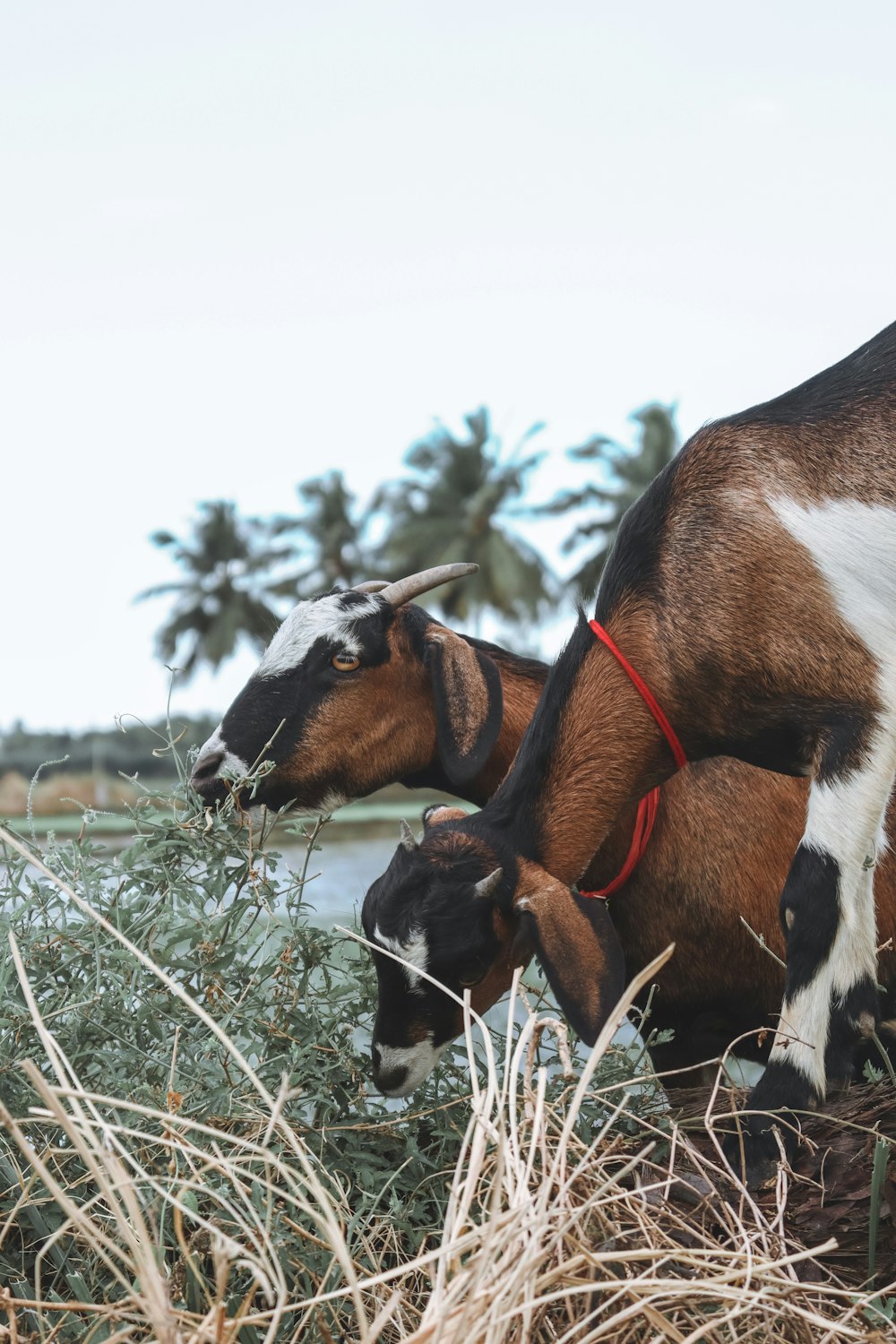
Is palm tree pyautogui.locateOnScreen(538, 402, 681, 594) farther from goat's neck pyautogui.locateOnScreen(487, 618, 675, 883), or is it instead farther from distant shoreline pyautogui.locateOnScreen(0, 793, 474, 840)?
goat's neck pyautogui.locateOnScreen(487, 618, 675, 883)

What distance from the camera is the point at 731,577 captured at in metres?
2.96

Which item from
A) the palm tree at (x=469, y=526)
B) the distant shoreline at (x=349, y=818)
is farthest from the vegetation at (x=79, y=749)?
the palm tree at (x=469, y=526)

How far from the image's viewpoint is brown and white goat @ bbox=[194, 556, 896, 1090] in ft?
11.8

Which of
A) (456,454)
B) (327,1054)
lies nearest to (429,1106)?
(327,1054)

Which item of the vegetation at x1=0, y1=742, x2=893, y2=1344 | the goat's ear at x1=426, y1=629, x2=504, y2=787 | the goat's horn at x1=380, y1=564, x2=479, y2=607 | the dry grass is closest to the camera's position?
the dry grass

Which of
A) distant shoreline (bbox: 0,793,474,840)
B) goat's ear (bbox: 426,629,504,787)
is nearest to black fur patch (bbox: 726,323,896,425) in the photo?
goat's ear (bbox: 426,629,504,787)

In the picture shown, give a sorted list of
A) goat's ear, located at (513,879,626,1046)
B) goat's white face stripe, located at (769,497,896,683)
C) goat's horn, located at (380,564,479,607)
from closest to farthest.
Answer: goat's ear, located at (513,879,626,1046)
goat's white face stripe, located at (769,497,896,683)
goat's horn, located at (380,564,479,607)

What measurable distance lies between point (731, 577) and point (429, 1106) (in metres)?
1.40

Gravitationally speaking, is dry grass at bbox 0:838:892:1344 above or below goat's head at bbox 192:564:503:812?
below

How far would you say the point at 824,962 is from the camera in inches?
102

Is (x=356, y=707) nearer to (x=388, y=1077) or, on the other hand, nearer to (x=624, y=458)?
(x=388, y=1077)

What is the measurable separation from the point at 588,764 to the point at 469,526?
5335cm

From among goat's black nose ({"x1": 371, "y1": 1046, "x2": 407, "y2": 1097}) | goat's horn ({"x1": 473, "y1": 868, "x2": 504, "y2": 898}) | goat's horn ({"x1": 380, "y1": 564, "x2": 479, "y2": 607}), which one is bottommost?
goat's black nose ({"x1": 371, "y1": 1046, "x2": 407, "y2": 1097})

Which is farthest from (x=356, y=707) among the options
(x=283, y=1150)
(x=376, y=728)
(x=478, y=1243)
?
(x=478, y=1243)
